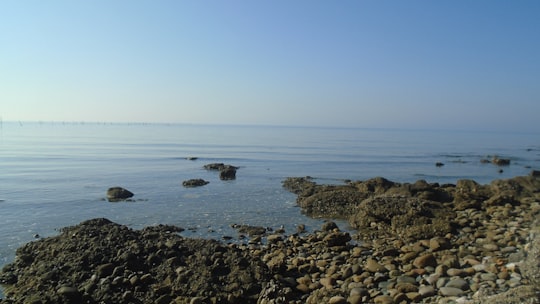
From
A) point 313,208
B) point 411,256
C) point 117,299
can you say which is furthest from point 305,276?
point 313,208

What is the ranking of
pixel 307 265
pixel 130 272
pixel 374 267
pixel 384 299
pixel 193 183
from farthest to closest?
pixel 193 183 → pixel 307 265 → pixel 130 272 → pixel 374 267 → pixel 384 299

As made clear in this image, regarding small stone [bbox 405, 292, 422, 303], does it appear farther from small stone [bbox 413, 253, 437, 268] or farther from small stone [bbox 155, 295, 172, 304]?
small stone [bbox 155, 295, 172, 304]

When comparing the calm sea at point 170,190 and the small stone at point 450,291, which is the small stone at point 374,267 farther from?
the calm sea at point 170,190

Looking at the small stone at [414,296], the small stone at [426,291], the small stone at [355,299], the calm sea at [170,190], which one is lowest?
the calm sea at [170,190]

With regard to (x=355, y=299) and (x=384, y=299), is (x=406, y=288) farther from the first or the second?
(x=355, y=299)

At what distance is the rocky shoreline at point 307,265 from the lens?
277 inches

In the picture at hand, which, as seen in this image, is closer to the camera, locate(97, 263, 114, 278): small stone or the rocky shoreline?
the rocky shoreline

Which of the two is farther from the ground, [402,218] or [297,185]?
[402,218]

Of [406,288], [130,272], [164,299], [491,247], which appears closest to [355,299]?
[406,288]

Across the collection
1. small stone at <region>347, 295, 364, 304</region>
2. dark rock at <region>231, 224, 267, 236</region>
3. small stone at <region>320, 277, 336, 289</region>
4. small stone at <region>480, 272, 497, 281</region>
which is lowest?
dark rock at <region>231, 224, 267, 236</region>

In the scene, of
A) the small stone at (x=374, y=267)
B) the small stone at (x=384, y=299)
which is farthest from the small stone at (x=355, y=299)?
the small stone at (x=374, y=267)

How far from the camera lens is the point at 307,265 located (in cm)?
916

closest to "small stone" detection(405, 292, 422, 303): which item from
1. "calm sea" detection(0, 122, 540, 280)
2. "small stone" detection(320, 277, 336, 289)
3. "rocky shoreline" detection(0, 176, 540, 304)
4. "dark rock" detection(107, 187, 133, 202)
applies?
"rocky shoreline" detection(0, 176, 540, 304)

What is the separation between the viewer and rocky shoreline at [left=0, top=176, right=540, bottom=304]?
23.1 feet
